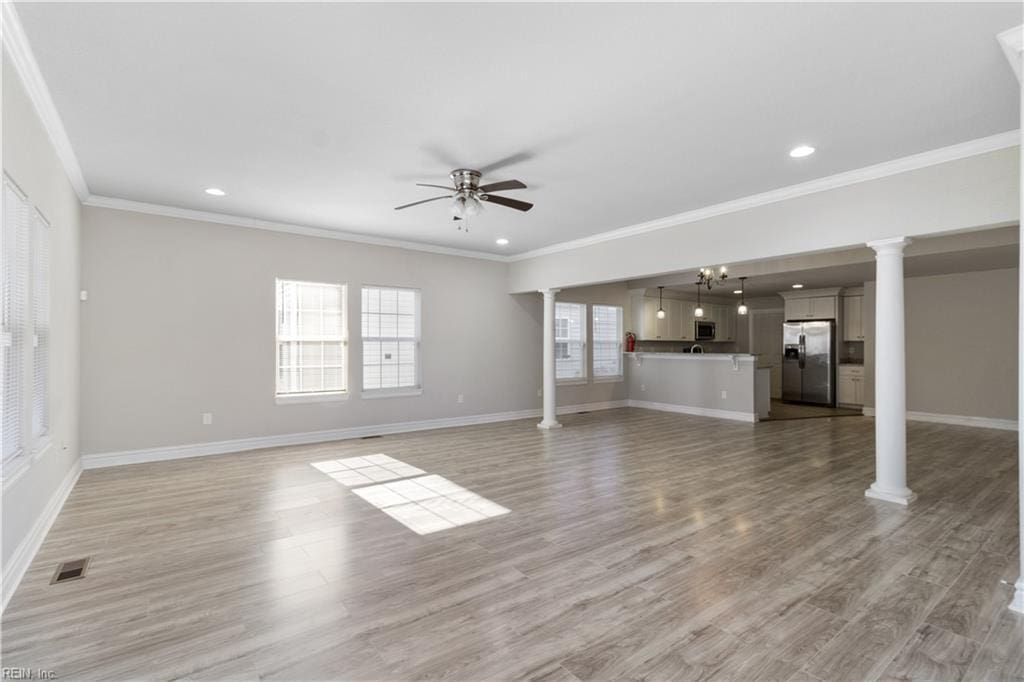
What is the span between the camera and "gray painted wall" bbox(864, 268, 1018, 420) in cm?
746

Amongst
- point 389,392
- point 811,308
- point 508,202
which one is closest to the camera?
point 508,202

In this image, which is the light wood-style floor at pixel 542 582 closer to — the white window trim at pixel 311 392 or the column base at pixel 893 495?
the column base at pixel 893 495

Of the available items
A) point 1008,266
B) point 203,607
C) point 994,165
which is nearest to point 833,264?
point 1008,266

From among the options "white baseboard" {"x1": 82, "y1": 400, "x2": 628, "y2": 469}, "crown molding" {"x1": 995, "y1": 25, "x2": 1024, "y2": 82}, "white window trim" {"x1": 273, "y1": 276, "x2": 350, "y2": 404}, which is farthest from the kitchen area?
"crown molding" {"x1": 995, "y1": 25, "x2": 1024, "y2": 82}

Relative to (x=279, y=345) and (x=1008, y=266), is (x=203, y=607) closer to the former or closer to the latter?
(x=279, y=345)

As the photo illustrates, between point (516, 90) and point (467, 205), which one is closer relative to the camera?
point (516, 90)

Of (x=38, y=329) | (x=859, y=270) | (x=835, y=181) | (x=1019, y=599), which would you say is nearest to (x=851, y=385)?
(x=859, y=270)

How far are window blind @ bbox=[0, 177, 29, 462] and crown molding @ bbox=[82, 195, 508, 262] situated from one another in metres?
2.59

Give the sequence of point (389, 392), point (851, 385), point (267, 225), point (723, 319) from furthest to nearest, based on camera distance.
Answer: point (723, 319) → point (851, 385) → point (389, 392) → point (267, 225)

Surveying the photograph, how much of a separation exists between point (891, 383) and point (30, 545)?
617 centimetres

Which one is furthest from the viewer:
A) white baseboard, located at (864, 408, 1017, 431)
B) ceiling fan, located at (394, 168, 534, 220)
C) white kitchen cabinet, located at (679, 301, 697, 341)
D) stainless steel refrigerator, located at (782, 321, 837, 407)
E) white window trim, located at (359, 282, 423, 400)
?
white kitchen cabinet, located at (679, 301, 697, 341)

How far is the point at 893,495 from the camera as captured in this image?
158 inches

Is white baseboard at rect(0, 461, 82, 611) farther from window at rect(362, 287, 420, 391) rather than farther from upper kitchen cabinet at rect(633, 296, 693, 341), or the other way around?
upper kitchen cabinet at rect(633, 296, 693, 341)

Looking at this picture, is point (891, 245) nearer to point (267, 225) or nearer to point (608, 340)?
point (608, 340)
